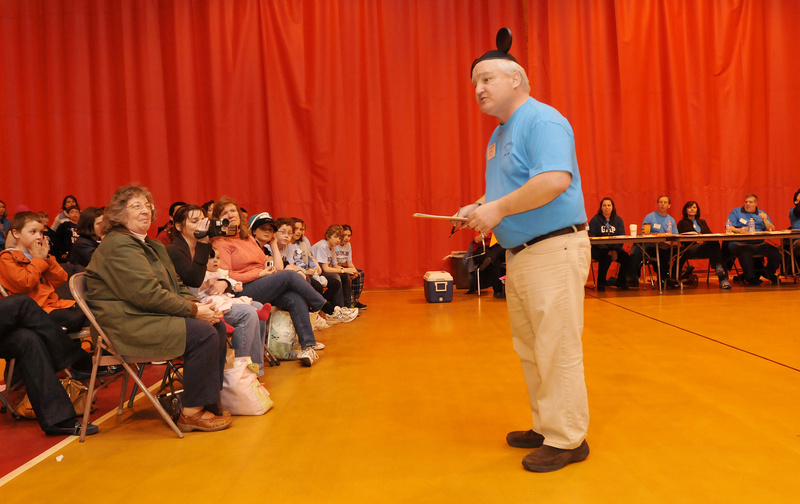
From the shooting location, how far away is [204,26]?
29.5 ft

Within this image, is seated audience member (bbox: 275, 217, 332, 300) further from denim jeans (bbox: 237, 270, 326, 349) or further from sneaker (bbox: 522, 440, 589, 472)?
sneaker (bbox: 522, 440, 589, 472)

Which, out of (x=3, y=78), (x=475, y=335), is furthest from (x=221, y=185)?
(x=475, y=335)

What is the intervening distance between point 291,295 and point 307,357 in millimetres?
464

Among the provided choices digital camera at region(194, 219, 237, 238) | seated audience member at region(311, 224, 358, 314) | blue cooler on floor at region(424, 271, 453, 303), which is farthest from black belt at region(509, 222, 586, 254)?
blue cooler on floor at region(424, 271, 453, 303)

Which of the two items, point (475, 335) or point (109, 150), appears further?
point (109, 150)

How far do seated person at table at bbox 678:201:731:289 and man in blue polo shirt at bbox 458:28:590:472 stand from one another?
241 inches

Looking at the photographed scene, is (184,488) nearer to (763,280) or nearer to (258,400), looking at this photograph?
(258,400)

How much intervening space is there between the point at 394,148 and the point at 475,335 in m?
4.48

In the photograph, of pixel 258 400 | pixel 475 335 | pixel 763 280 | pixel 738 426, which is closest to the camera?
pixel 738 426

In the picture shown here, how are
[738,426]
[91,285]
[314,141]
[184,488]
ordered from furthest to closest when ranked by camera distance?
[314,141] < [91,285] < [738,426] < [184,488]

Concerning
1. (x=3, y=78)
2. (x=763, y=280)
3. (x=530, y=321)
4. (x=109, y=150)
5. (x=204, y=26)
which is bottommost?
(x=763, y=280)

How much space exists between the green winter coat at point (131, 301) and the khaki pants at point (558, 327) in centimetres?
157

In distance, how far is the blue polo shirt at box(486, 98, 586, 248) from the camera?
213 centimetres

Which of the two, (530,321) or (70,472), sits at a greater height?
(530,321)
